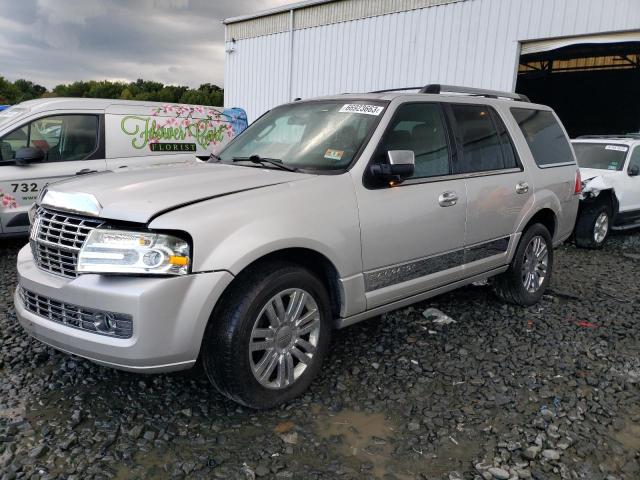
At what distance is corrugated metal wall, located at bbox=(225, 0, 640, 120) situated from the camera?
989cm

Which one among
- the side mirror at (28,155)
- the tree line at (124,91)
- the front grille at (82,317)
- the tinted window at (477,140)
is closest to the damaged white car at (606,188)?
the tinted window at (477,140)

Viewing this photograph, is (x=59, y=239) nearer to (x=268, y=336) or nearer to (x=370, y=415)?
(x=268, y=336)

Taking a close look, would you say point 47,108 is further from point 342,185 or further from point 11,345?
point 342,185

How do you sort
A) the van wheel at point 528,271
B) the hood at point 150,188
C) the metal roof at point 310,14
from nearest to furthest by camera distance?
the hood at point 150,188 → the van wheel at point 528,271 → the metal roof at point 310,14

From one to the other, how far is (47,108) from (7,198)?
3.91 feet

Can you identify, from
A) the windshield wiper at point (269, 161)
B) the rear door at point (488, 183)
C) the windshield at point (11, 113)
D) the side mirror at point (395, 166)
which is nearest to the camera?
the side mirror at point (395, 166)

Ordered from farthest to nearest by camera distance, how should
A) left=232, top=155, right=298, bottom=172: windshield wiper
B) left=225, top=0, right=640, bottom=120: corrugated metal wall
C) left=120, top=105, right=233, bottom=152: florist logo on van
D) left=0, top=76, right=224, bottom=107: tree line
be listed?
left=0, top=76, right=224, bottom=107: tree line → left=225, top=0, right=640, bottom=120: corrugated metal wall → left=120, top=105, right=233, bottom=152: florist logo on van → left=232, top=155, right=298, bottom=172: windshield wiper

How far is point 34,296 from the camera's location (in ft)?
9.20

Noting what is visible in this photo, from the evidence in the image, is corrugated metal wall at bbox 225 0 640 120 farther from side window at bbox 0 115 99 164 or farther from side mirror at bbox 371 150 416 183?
side mirror at bbox 371 150 416 183

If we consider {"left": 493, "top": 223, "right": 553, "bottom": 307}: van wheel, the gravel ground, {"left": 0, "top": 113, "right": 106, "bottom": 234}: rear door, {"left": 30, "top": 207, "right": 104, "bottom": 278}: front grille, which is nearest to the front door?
the gravel ground

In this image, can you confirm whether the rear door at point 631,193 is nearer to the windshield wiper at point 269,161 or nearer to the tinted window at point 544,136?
the tinted window at point 544,136

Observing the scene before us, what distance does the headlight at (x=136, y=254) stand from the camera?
242 cm

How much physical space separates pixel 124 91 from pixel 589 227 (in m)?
89.1

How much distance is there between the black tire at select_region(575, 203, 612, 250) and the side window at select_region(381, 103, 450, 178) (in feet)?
16.0
